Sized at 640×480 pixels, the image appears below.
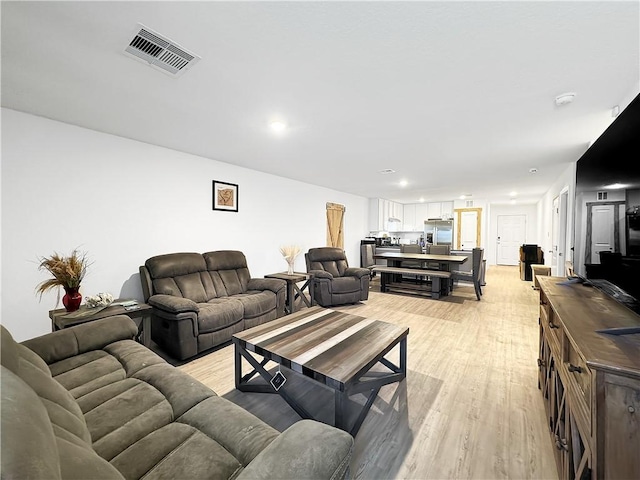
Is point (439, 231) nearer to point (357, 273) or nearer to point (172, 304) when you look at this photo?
point (357, 273)

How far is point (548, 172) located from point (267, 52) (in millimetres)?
5222

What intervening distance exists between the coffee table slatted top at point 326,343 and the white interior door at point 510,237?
977cm

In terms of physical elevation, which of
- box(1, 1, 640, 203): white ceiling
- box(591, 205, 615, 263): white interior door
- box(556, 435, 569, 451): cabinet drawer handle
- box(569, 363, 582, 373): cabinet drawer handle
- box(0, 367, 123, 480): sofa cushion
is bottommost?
box(556, 435, 569, 451): cabinet drawer handle

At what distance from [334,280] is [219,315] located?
7.11 feet

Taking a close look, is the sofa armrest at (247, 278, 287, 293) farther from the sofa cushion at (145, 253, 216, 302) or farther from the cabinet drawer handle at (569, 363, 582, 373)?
the cabinet drawer handle at (569, 363, 582, 373)

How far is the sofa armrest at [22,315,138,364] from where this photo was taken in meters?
1.61

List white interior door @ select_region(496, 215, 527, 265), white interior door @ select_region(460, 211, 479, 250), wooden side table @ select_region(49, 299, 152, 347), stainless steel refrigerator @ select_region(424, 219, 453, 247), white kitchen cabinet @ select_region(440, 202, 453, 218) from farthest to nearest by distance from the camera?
white interior door @ select_region(496, 215, 527, 265) < white kitchen cabinet @ select_region(440, 202, 453, 218) < white interior door @ select_region(460, 211, 479, 250) < stainless steel refrigerator @ select_region(424, 219, 453, 247) < wooden side table @ select_region(49, 299, 152, 347)

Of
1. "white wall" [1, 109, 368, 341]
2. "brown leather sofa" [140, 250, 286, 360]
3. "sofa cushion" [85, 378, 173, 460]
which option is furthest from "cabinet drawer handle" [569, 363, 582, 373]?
"white wall" [1, 109, 368, 341]

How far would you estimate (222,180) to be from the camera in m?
4.04

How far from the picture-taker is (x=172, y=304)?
2527 mm

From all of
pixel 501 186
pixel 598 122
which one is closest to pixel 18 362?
pixel 598 122

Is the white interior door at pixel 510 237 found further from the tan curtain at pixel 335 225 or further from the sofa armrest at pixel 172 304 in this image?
the sofa armrest at pixel 172 304

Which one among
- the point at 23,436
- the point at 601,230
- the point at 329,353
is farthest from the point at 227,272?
the point at 601,230

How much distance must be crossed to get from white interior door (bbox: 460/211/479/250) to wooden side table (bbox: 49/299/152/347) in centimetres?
884
